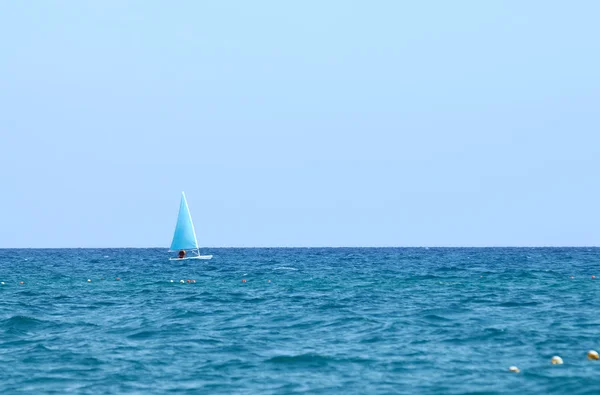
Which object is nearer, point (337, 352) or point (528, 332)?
point (337, 352)

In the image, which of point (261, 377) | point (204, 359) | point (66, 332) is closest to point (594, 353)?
point (261, 377)

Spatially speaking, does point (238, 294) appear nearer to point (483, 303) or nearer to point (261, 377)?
point (483, 303)

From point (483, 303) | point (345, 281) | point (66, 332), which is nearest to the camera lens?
point (66, 332)

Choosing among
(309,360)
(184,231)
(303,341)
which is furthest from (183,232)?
(309,360)

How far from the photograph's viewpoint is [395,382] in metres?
20.5

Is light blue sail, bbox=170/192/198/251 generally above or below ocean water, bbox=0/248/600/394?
above

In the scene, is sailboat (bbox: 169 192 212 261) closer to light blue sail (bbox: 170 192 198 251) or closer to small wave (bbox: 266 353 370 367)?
light blue sail (bbox: 170 192 198 251)

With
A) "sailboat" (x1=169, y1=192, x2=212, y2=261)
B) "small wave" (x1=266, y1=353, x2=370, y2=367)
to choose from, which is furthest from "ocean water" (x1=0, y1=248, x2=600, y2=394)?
"sailboat" (x1=169, y1=192, x2=212, y2=261)

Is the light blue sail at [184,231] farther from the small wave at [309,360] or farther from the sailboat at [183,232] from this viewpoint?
the small wave at [309,360]

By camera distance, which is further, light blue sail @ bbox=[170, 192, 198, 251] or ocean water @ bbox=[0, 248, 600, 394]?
light blue sail @ bbox=[170, 192, 198, 251]

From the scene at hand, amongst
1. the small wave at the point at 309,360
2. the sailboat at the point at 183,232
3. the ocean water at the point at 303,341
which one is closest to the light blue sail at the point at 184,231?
the sailboat at the point at 183,232

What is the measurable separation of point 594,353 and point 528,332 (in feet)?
16.0

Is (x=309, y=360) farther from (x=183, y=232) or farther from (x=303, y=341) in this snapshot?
(x=183, y=232)

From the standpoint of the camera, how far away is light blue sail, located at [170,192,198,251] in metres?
92.1
